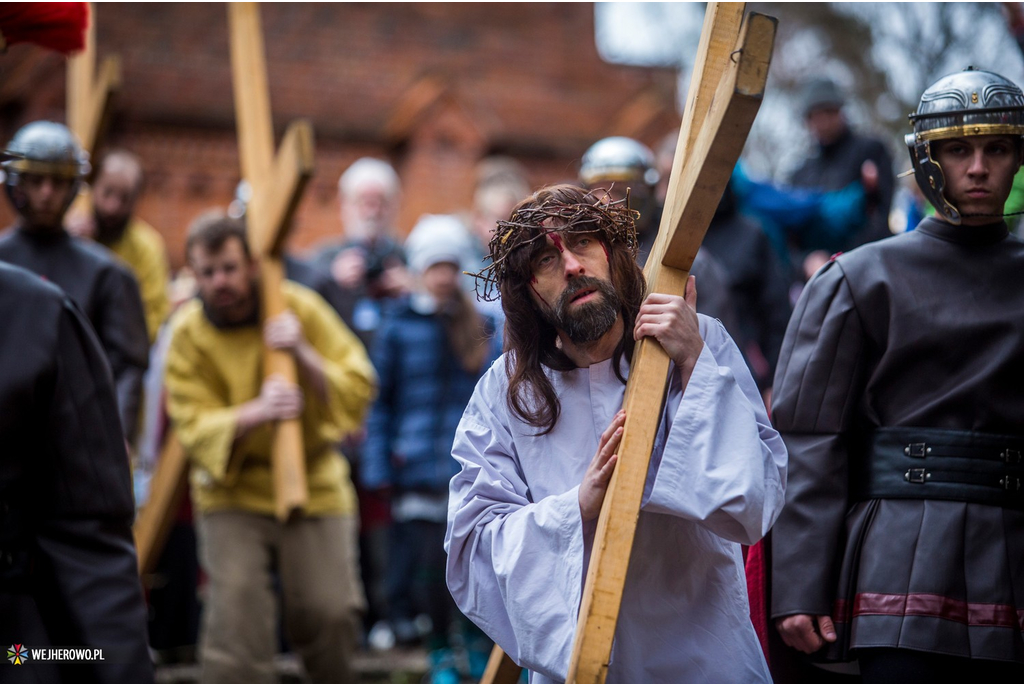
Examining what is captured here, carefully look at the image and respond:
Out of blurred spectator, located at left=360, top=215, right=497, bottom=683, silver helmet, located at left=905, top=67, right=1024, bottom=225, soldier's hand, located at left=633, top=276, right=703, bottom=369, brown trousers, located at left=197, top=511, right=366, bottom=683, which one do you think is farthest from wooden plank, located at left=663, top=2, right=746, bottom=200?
blurred spectator, located at left=360, top=215, right=497, bottom=683

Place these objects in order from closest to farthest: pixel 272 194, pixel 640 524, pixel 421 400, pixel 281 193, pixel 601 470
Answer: pixel 601 470
pixel 640 524
pixel 281 193
pixel 272 194
pixel 421 400

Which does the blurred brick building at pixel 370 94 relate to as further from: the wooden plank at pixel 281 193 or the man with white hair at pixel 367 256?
the wooden plank at pixel 281 193

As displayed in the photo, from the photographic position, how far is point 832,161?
815 centimetres

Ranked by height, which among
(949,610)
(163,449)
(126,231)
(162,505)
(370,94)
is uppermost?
(370,94)

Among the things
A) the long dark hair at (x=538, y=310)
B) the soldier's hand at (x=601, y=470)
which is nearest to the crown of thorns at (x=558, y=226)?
the long dark hair at (x=538, y=310)

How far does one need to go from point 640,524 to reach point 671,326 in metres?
0.57

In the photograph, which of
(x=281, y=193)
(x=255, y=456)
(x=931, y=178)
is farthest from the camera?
(x=281, y=193)

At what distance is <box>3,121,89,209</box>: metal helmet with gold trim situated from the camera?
606cm

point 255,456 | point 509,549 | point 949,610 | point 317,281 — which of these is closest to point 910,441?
point 949,610

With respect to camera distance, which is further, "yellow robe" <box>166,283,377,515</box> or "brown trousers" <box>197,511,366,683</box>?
"yellow robe" <box>166,283,377,515</box>

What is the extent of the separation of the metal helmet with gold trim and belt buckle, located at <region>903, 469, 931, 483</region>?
13.6 feet

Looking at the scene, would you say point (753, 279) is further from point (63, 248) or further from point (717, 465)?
point (717, 465)

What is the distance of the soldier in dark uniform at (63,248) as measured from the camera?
20.1 feet

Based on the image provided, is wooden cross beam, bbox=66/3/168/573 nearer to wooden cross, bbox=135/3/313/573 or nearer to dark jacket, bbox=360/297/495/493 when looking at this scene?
wooden cross, bbox=135/3/313/573
